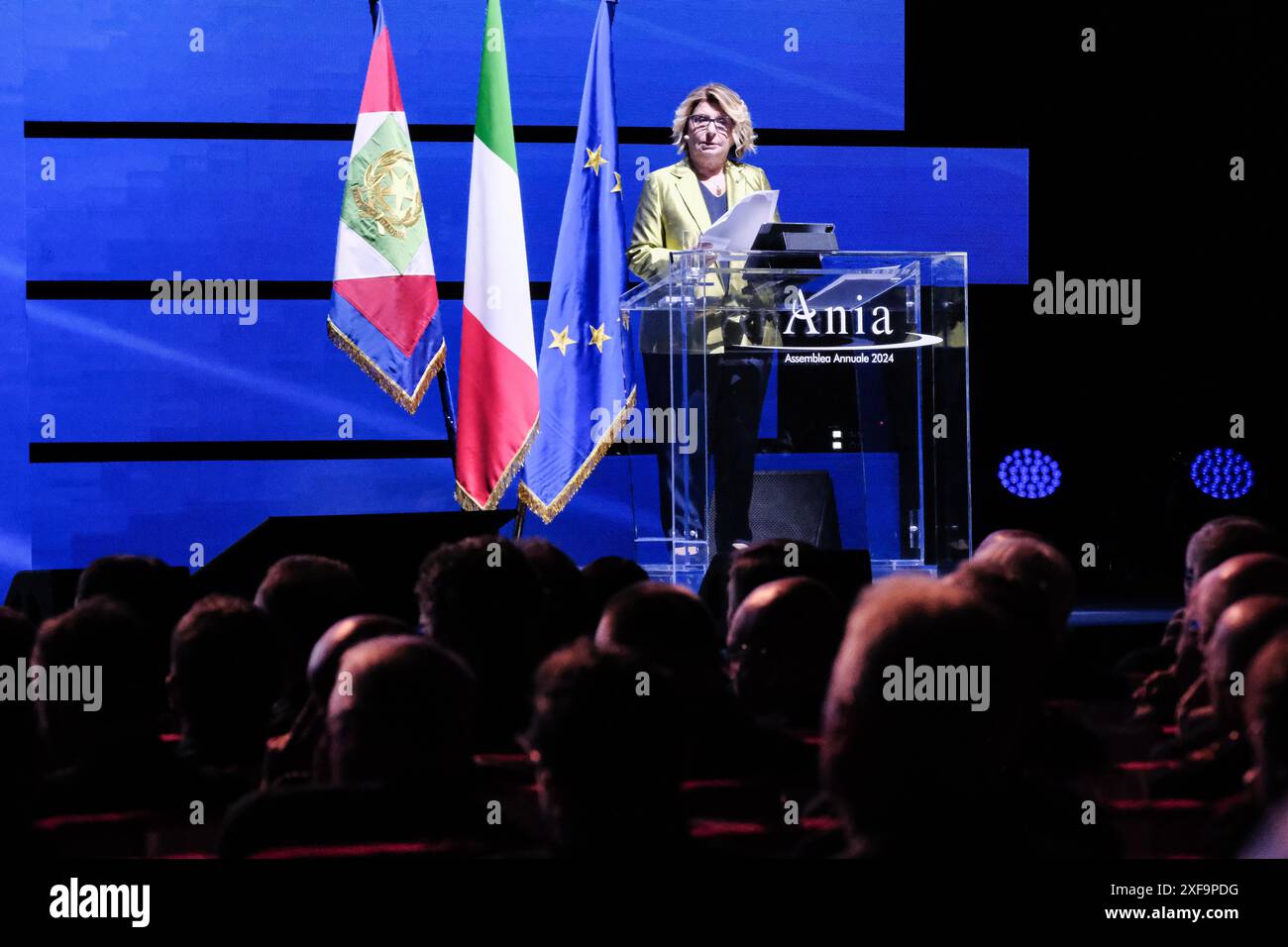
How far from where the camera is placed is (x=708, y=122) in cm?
483

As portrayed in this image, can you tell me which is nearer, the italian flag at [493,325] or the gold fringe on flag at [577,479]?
the gold fringe on flag at [577,479]

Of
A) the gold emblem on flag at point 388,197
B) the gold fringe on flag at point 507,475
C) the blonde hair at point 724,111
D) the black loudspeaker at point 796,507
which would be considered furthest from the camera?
the gold emblem on flag at point 388,197

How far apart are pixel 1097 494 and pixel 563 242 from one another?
7.38 ft

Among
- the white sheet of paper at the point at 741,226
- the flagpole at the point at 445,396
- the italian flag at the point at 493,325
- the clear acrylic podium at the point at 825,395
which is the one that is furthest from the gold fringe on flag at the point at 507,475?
the white sheet of paper at the point at 741,226

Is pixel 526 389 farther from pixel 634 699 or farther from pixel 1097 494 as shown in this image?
pixel 634 699

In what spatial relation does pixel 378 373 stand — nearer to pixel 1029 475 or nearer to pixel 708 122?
pixel 708 122

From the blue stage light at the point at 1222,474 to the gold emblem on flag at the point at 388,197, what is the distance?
3074mm

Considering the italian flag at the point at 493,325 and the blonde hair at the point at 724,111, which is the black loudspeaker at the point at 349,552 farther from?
the blonde hair at the point at 724,111

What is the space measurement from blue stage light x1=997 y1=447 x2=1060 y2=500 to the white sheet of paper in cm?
204

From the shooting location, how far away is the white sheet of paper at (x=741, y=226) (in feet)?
12.8

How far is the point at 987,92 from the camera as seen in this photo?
6176 millimetres

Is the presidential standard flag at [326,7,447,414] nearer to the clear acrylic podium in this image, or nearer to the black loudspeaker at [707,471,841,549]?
the clear acrylic podium

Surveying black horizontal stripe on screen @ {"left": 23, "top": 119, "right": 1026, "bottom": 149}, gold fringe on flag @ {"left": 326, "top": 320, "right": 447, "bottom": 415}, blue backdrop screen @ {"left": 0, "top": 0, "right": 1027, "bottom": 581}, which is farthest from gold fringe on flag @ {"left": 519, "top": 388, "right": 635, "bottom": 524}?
black horizontal stripe on screen @ {"left": 23, "top": 119, "right": 1026, "bottom": 149}

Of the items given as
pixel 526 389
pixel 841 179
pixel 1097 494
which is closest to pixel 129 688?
pixel 526 389
